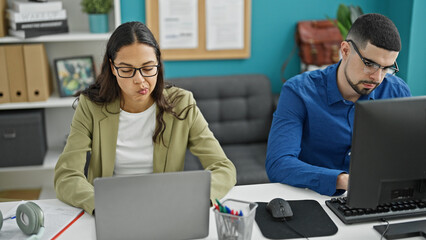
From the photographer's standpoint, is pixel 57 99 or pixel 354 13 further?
pixel 354 13

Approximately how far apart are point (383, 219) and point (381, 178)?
0.74 ft

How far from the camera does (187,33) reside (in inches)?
125

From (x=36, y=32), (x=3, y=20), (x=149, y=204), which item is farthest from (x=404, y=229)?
(x=3, y=20)

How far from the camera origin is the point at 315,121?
1.75 m

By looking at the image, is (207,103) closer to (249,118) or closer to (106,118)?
(249,118)

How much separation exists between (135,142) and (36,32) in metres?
1.32

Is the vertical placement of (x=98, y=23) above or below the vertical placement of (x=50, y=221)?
above

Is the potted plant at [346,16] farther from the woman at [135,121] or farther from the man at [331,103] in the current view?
the woman at [135,121]

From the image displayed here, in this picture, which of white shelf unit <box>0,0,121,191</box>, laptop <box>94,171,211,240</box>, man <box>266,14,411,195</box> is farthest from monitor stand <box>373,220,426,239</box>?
white shelf unit <box>0,0,121,191</box>

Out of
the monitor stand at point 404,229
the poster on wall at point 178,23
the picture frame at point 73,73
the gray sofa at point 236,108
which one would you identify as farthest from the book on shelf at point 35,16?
the monitor stand at point 404,229

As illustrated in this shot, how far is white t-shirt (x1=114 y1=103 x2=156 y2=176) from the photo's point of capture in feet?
5.84

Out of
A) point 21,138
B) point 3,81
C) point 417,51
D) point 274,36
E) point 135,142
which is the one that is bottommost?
point 21,138

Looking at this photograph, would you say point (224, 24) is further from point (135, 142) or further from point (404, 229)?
point (404, 229)

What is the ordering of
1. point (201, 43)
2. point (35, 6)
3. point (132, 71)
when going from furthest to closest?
point (201, 43) → point (35, 6) → point (132, 71)
